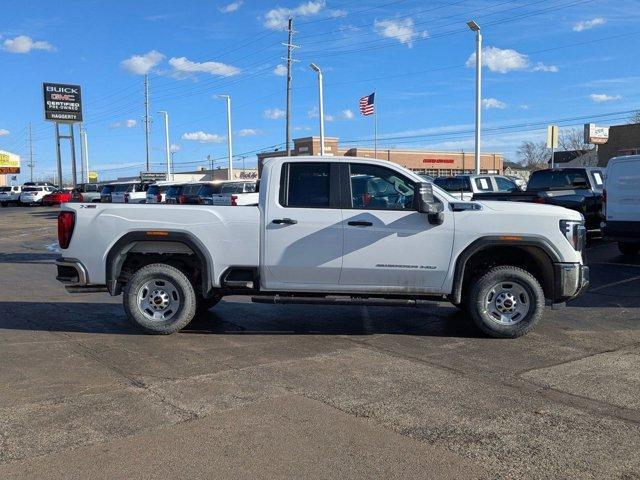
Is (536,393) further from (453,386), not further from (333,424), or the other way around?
(333,424)

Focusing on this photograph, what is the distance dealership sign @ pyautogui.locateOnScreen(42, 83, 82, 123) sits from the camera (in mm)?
73312

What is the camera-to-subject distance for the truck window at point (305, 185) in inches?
272

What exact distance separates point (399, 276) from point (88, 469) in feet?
13.1

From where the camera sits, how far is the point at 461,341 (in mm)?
6879

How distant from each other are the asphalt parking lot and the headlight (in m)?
1.10

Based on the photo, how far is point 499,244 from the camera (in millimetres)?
6754

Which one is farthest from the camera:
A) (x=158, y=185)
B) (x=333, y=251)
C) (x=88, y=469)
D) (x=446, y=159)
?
(x=446, y=159)

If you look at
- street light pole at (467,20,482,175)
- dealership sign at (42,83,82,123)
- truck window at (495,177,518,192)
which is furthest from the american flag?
dealership sign at (42,83,82,123)

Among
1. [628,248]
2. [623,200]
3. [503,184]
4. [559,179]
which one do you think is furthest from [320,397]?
[503,184]

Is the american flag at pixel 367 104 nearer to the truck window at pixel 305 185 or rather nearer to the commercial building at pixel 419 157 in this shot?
the commercial building at pixel 419 157

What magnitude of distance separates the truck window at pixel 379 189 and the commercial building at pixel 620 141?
45.9 m

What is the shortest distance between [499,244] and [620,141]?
48.8 m

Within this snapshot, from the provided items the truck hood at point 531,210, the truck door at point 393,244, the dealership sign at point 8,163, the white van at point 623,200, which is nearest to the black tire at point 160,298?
the truck door at point 393,244

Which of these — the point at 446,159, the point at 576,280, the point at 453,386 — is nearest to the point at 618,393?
the point at 453,386
